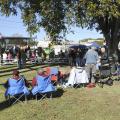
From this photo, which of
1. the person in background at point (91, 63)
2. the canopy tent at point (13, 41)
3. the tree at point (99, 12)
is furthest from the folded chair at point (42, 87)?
the canopy tent at point (13, 41)

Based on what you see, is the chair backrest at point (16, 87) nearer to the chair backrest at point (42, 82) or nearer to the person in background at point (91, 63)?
the chair backrest at point (42, 82)

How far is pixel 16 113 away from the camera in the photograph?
483 inches

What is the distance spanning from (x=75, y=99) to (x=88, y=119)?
3.35 metres

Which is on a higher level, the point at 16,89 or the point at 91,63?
the point at 91,63

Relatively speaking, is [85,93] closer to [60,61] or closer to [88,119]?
[88,119]

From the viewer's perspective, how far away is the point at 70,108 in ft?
42.9

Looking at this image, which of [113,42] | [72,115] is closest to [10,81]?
[72,115]

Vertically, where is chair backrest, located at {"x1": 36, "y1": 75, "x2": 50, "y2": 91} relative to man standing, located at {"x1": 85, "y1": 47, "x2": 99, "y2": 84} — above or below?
below

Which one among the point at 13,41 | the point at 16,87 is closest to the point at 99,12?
the point at 16,87

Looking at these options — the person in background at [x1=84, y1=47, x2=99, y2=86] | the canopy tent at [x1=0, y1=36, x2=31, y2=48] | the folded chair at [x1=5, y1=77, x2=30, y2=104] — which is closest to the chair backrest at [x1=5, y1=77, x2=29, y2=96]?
the folded chair at [x1=5, y1=77, x2=30, y2=104]

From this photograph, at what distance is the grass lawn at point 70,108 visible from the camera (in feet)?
38.7

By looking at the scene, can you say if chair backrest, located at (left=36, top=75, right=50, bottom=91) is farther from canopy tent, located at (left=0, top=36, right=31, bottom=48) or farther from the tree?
canopy tent, located at (left=0, top=36, right=31, bottom=48)

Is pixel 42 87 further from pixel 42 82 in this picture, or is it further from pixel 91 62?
pixel 91 62

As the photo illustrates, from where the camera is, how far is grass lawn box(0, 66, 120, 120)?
11797mm
